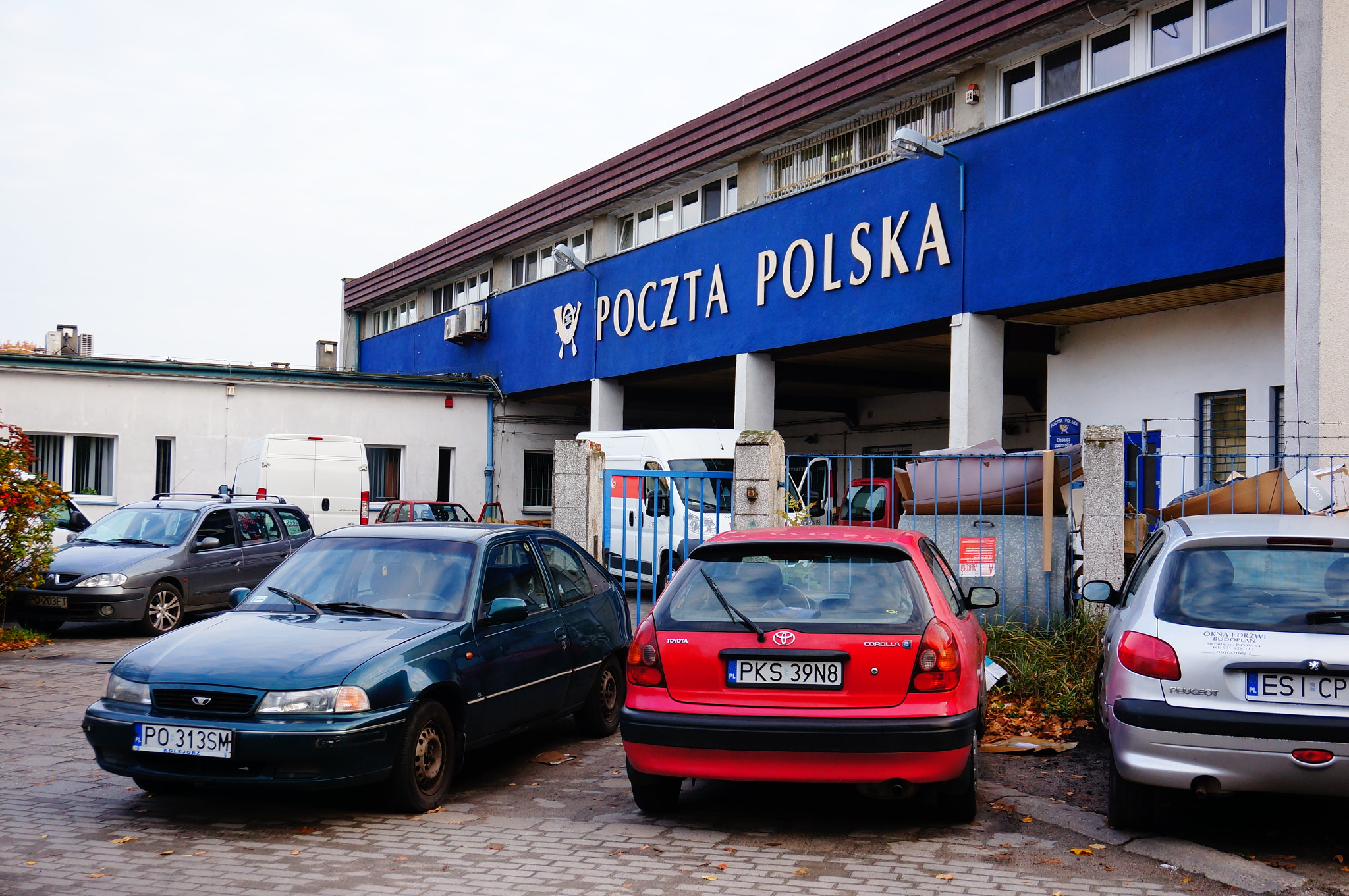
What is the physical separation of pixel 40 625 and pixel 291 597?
814cm

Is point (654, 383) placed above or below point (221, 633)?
above

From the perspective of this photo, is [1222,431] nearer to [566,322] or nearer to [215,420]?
[566,322]

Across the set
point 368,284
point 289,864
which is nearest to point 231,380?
point 368,284

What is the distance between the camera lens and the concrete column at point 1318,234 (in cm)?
993

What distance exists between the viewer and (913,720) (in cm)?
517

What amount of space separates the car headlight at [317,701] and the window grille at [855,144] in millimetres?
14089

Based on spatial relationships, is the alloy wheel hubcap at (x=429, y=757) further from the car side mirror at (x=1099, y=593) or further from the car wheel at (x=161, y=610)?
the car wheel at (x=161, y=610)

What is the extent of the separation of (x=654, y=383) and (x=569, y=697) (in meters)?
19.5

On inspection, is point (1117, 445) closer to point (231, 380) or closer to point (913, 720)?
point (913, 720)

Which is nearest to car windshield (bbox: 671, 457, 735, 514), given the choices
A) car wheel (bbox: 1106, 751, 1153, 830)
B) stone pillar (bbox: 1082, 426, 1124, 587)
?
stone pillar (bbox: 1082, 426, 1124, 587)

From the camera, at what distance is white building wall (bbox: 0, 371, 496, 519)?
24.3 metres

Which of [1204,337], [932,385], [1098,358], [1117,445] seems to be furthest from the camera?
[932,385]

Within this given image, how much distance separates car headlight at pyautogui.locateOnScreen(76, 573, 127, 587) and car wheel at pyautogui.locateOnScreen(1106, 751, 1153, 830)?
36.6ft

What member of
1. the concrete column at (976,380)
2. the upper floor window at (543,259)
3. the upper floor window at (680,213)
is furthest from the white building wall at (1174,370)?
the upper floor window at (543,259)
